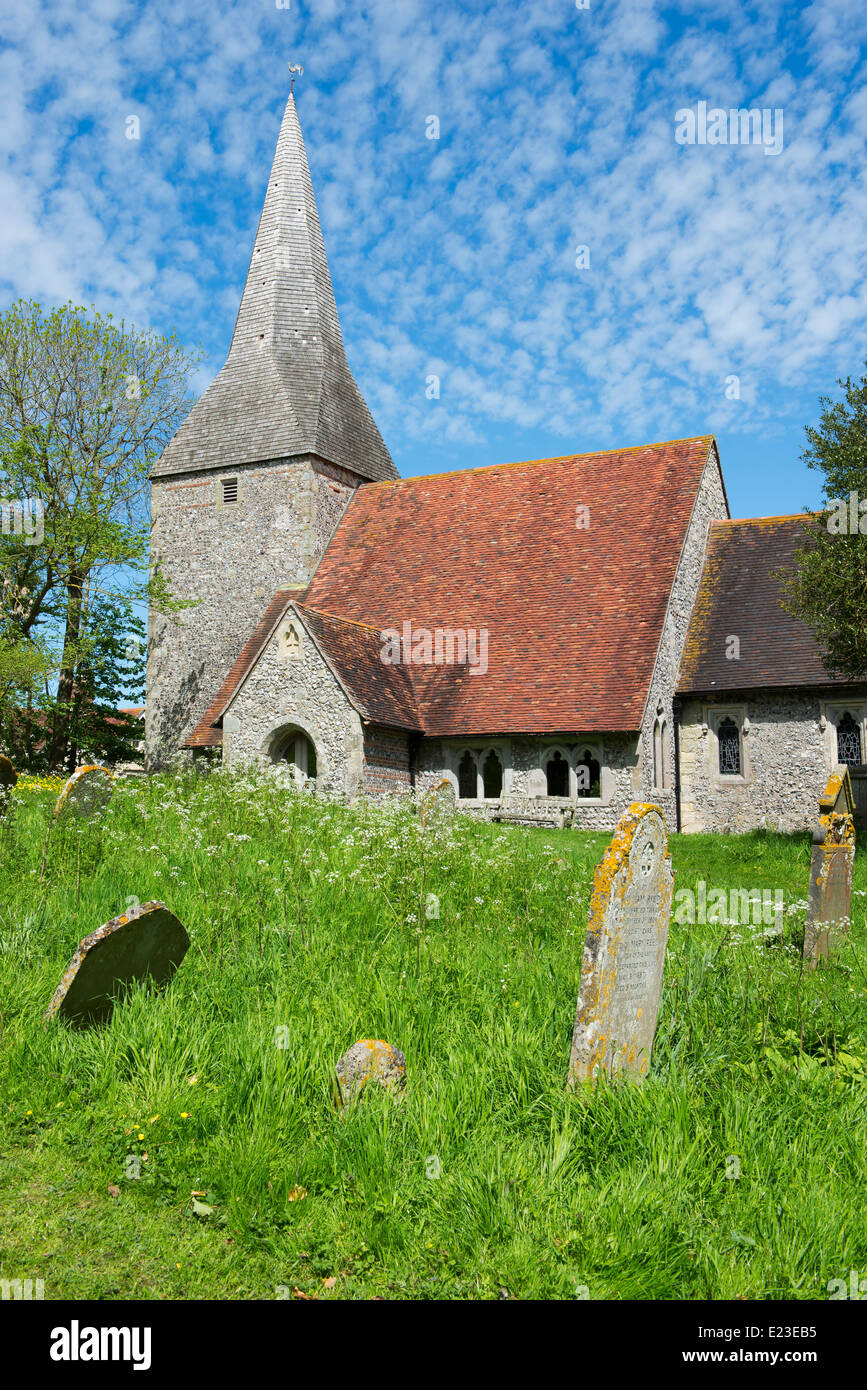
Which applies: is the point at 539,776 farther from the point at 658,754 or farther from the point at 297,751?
the point at 297,751

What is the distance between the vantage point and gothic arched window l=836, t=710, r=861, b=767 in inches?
780

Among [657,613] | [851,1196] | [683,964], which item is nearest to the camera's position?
[851,1196]

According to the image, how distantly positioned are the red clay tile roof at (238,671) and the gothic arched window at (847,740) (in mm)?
11200

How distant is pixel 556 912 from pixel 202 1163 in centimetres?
416

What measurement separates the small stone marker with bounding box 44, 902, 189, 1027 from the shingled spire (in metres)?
20.0

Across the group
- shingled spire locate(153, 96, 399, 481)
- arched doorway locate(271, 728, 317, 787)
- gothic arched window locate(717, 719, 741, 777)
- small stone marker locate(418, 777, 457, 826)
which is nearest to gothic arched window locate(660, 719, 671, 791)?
gothic arched window locate(717, 719, 741, 777)

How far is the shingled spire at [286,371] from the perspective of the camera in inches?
989

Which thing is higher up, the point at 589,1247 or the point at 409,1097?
the point at 409,1097

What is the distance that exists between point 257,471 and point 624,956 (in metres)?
21.7

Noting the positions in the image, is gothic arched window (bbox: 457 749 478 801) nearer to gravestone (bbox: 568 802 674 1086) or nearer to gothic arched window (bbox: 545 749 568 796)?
gothic arched window (bbox: 545 749 568 796)

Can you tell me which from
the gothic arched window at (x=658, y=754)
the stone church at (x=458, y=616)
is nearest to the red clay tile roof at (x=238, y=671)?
the stone church at (x=458, y=616)

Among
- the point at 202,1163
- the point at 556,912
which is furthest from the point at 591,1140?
the point at 556,912
